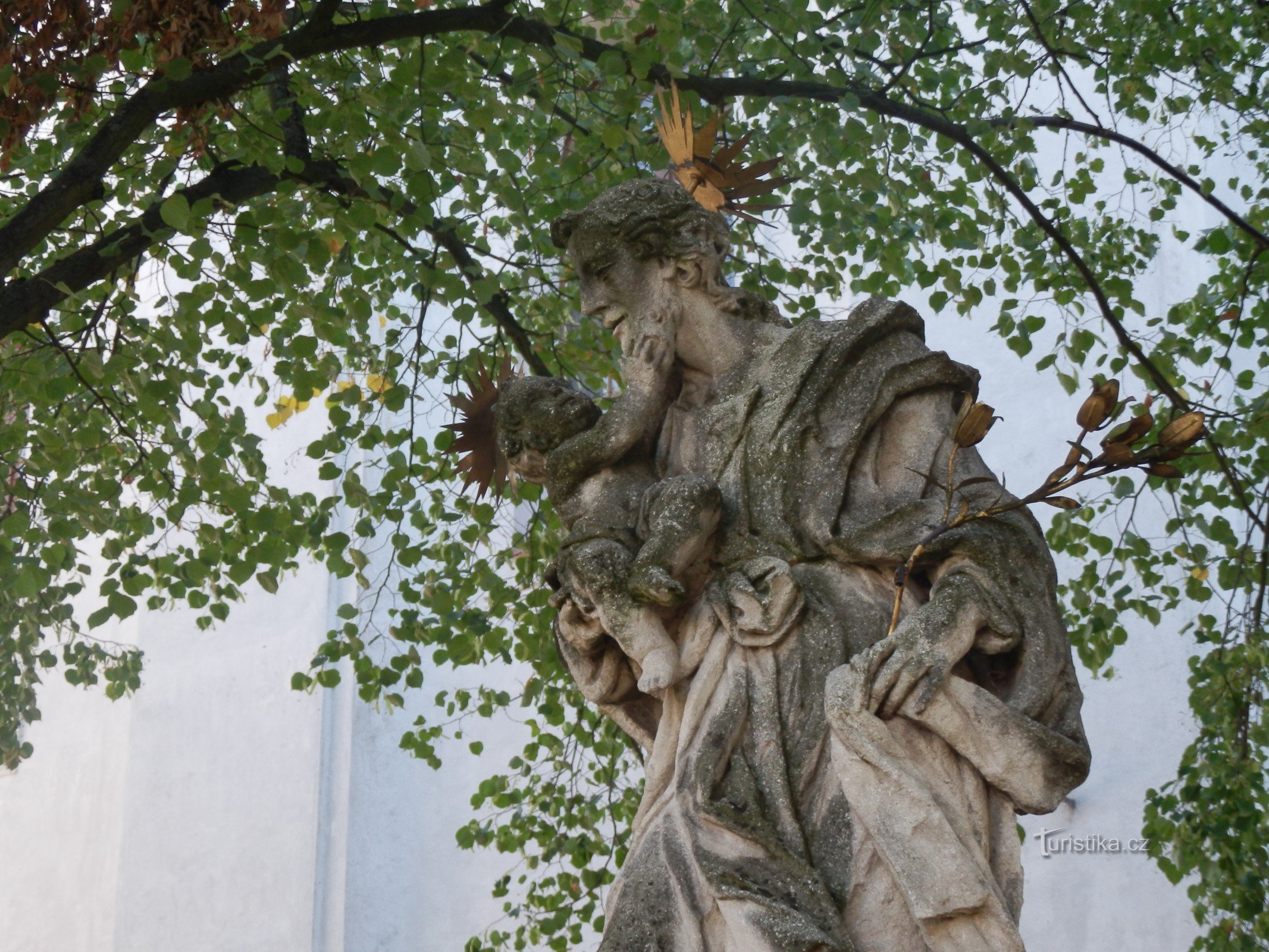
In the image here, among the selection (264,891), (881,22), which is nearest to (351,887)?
(264,891)

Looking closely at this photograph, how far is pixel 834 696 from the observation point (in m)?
3.09

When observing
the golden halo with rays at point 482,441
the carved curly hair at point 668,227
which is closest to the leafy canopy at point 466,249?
the golden halo with rays at point 482,441

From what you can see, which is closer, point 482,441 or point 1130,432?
point 1130,432

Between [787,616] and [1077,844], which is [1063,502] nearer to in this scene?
[787,616]

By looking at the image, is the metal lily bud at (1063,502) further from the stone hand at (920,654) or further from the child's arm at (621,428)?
the child's arm at (621,428)

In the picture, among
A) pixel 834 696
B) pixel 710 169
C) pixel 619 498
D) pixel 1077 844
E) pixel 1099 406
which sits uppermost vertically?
pixel 1077 844

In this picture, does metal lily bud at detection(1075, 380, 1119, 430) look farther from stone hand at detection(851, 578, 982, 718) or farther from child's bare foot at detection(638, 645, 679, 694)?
child's bare foot at detection(638, 645, 679, 694)

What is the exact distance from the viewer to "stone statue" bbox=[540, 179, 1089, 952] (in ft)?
9.81

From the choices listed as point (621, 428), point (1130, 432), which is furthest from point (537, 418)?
point (1130, 432)

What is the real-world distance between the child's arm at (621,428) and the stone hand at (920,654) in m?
0.78

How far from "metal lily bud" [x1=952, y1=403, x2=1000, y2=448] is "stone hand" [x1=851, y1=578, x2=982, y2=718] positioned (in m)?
0.27

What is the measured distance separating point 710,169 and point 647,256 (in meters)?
0.25

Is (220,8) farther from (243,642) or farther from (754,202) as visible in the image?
(243,642)

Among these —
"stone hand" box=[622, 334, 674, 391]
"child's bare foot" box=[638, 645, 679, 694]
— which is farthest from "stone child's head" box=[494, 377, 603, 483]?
"child's bare foot" box=[638, 645, 679, 694]
